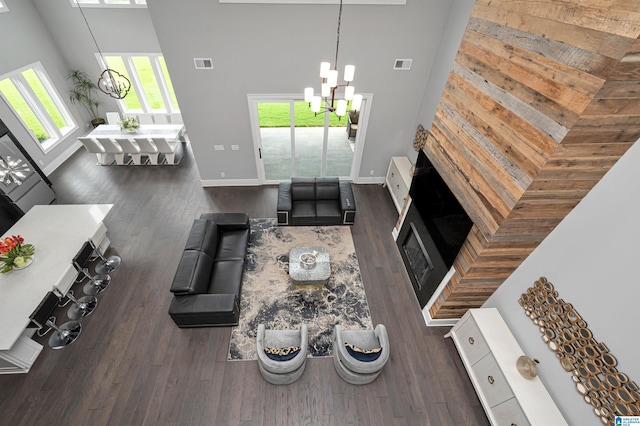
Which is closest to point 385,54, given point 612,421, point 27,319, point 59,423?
point 612,421

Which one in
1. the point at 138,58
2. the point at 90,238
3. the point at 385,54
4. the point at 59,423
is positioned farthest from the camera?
the point at 138,58

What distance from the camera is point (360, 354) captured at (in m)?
3.35

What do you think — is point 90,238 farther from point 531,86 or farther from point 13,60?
point 531,86

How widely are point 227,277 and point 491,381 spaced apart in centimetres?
384

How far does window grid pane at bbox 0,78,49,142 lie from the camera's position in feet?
21.2

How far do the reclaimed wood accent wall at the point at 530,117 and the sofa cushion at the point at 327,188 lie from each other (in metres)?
2.57

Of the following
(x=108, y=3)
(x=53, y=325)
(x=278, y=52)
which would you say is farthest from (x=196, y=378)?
(x=108, y=3)

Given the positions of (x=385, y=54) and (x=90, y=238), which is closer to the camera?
(x=90, y=238)

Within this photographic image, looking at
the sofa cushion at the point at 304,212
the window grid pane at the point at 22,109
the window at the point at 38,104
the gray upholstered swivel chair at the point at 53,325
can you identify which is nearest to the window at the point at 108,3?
the window at the point at 38,104

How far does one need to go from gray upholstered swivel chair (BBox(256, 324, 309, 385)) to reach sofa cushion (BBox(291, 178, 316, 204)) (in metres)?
2.89

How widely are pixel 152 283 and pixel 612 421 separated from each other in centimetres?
589

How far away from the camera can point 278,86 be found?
539cm

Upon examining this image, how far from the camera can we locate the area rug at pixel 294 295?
4168 millimetres

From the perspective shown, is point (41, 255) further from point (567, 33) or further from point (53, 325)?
point (567, 33)
